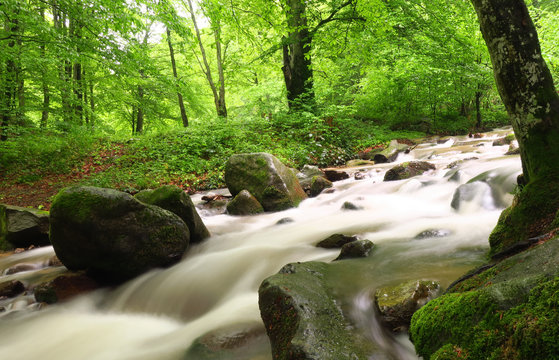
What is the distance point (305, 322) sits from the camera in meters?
1.97

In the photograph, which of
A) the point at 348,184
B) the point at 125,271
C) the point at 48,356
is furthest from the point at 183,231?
the point at 348,184

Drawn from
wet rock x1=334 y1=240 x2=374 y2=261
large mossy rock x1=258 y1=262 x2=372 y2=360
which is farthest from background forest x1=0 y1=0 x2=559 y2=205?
large mossy rock x1=258 y1=262 x2=372 y2=360

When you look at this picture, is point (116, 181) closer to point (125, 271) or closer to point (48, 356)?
point (125, 271)

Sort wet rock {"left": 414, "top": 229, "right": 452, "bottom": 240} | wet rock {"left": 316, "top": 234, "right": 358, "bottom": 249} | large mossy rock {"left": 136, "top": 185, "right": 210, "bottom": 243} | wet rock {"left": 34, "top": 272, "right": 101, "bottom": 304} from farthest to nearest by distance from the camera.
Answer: large mossy rock {"left": 136, "top": 185, "right": 210, "bottom": 243}, wet rock {"left": 316, "top": 234, "right": 358, "bottom": 249}, wet rock {"left": 414, "top": 229, "right": 452, "bottom": 240}, wet rock {"left": 34, "top": 272, "right": 101, "bottom": 304}

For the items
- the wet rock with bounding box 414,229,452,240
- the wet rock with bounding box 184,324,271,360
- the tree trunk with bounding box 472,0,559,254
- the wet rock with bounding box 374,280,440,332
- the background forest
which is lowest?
the wet rock with bounding box 184,324,271,360

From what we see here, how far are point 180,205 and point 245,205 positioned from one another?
1998mm

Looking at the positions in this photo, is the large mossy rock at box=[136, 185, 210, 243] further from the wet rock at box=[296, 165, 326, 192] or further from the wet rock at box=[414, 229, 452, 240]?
the wet rock at box=[296, 165, 326, 192]

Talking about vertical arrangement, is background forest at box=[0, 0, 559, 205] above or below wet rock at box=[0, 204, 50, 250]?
above

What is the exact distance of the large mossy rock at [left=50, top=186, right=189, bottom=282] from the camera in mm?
4035

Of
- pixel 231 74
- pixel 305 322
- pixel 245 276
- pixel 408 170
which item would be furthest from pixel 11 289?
pixel 231 74

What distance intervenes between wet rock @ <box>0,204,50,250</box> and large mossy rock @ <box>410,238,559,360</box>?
22.5 feet

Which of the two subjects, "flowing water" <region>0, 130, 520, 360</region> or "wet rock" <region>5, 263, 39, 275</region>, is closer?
"flowing water" <region>0, 130, 520, 360</region>

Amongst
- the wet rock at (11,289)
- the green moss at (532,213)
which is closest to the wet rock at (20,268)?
the wet rock at (11,289)

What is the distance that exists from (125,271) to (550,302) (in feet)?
A: 14.9
